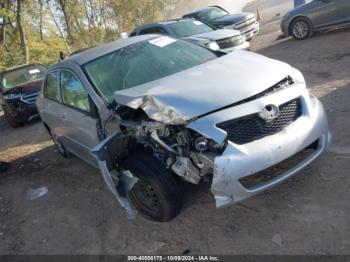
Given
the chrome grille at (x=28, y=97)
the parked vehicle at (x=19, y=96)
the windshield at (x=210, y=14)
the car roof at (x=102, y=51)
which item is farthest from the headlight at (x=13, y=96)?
the windshield at (x=210, y=14)

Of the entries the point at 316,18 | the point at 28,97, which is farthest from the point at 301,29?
the point at 28,97

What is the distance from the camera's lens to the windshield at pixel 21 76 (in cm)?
1153

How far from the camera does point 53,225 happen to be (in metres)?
4.62

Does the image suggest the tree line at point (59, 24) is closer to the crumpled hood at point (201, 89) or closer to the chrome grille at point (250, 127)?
the crumpled hood at point (201, 89)

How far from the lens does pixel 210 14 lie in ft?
48.6

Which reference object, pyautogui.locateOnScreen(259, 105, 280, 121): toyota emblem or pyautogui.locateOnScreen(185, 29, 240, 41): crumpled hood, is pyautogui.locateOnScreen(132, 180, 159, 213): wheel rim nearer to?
pyautogui.locateOnScreen(259, 105, 280, 121): toyota emblem

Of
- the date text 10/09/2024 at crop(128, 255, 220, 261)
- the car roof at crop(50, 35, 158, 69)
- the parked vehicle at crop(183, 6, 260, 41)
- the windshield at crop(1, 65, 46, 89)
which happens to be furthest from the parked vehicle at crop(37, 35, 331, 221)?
the parked vehicle at crop(183, 6, 260, 41)

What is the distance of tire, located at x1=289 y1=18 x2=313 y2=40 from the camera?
36.6 feet

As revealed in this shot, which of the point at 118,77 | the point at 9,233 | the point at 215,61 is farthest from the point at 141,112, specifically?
the point at 9,233

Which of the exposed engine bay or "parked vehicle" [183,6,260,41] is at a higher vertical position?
the exposed engine bay

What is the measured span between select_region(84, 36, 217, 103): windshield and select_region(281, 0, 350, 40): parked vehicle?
6.87 metres

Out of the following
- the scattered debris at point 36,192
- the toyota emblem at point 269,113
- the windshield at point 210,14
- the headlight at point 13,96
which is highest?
the toyota emblem at point 269,113

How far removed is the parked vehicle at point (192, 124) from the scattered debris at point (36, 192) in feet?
4.53

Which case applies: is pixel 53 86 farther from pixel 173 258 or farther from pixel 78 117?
pixel 173 258
